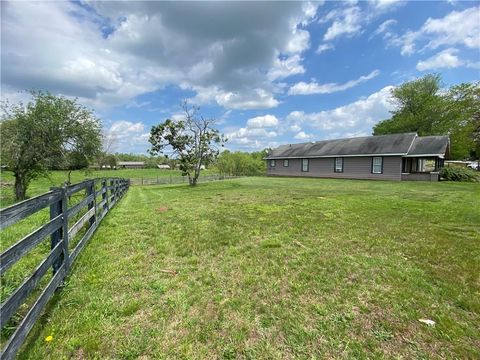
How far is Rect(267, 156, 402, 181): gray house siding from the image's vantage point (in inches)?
804

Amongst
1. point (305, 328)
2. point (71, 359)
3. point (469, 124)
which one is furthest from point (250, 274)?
point (469, 124)

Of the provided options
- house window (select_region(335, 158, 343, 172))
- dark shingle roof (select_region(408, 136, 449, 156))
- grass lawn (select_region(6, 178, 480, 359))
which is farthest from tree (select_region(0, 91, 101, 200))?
dark shingle roof (select_region(408, 136, 449, 156))

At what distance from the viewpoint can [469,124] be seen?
29.0m

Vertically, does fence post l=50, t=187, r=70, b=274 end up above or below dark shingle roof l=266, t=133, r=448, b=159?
below

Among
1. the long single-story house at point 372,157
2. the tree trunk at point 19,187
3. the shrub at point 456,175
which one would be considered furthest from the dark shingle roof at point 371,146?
the tree trunk at point 19,187

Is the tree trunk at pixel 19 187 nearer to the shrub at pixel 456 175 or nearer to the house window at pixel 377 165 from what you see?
the house window at pixel 377 165

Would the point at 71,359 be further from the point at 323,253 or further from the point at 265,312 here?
the point at 323,253

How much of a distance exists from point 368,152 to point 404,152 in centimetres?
286

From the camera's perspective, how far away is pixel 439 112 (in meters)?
30.9

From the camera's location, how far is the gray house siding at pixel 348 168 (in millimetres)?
20428

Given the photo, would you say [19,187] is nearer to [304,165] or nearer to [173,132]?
[173,132]

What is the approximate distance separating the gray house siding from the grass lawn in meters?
16.8

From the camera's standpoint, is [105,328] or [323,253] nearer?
[105,328]

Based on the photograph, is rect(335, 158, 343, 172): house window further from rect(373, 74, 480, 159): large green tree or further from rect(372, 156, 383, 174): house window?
rect(373, 74, 480, 159): large green tree
